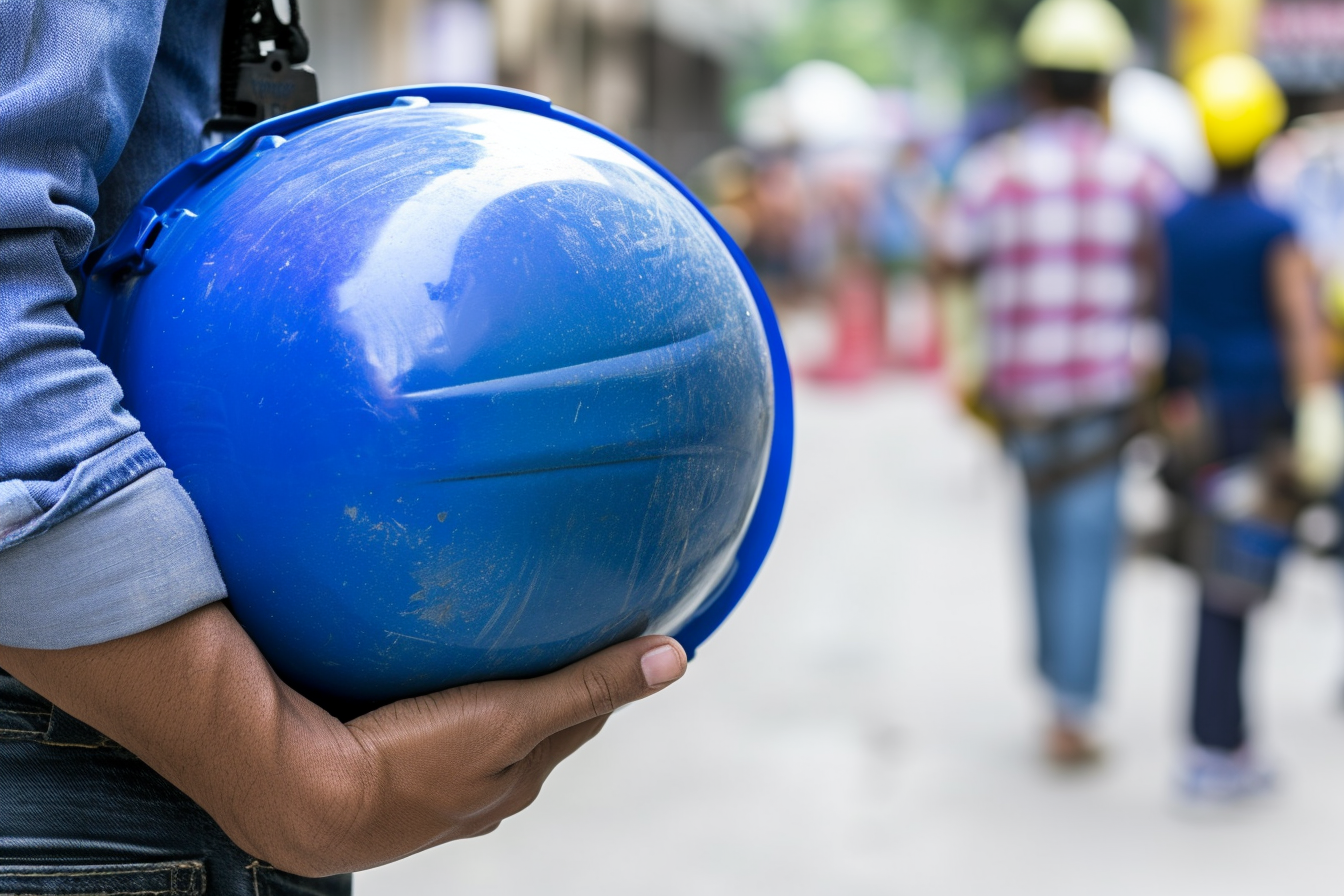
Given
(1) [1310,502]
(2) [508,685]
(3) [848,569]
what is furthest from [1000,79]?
(2) [508,685]

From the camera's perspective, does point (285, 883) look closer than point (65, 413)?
No

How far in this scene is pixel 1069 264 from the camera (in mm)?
5051

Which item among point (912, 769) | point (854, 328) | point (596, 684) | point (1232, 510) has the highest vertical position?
point (596, 684)

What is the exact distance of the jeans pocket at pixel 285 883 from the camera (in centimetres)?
147

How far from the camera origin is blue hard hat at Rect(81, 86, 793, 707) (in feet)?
4.05

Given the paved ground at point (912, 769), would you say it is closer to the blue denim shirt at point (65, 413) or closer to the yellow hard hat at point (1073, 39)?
the yellow hard hat at point (1073, 39)

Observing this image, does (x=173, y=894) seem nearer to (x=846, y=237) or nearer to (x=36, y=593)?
(x=36, y=593)

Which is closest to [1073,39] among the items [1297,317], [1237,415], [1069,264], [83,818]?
[1069,264]

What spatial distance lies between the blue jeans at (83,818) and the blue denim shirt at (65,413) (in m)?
0.22

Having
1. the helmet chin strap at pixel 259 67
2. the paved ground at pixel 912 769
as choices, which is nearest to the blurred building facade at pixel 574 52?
the paved ground at pixel 912 769

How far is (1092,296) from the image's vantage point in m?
5.04

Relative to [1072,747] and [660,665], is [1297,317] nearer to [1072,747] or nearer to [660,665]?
[1072,747]

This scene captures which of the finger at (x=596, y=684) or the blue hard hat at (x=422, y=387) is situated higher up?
A: the blue hard hat at (x=422, y=387)

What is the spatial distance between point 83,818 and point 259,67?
765 millimetres
